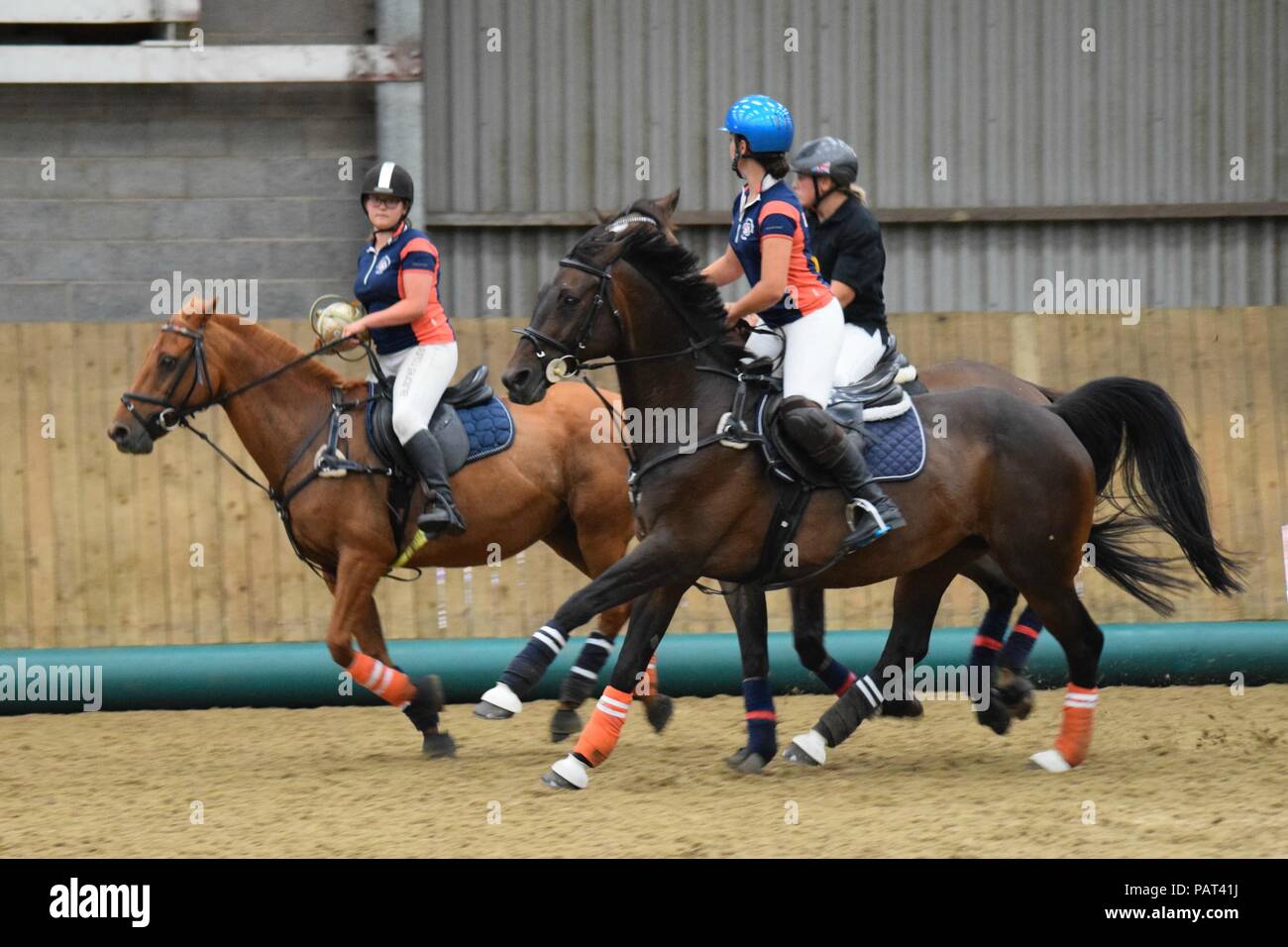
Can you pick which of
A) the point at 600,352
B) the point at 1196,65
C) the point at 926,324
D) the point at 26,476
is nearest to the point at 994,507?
the point at 600,352

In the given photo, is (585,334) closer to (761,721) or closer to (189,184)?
(761,721)

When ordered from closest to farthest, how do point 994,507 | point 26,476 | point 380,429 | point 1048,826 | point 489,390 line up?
point 1048,826 → point 994,507 → point 380,429 → point 489,390 → point 26,476

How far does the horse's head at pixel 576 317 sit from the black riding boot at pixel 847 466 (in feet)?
2.55

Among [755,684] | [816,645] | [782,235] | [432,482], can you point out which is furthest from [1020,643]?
[432,482]

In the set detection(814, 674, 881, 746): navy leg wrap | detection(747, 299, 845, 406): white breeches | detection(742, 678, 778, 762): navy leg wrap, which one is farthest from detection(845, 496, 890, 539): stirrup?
detection(742, 678, 778, 762): navy leg wrap

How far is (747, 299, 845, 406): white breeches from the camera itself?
6.67 m

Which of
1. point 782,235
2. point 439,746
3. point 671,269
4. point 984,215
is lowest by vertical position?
point 439,746

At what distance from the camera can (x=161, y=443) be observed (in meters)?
10.2

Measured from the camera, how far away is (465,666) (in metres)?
9.26

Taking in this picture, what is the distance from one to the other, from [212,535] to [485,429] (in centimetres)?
282

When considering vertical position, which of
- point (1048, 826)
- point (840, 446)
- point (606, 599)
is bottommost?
point (1048, 826)

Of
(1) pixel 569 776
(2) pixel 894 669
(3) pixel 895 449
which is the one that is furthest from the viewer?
(2) pixel 894 669

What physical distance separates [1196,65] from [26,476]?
894 cm

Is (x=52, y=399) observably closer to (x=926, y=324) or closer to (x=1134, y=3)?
(x=926, y=324)
